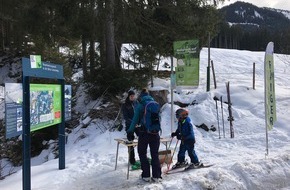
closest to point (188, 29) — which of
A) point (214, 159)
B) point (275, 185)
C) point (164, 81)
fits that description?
Answer: point (164, 81)

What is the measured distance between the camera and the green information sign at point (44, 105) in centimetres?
689

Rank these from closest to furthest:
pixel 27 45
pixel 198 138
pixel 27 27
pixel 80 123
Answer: pixel 198 138 → pixel 80 123 → pixel 27 27 → pixel 27 45

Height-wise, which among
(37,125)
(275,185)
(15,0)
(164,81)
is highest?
(15,0)

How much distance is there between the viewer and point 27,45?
24.8m

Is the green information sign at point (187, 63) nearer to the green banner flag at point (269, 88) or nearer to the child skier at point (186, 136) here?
the green banner flag at point (269, 88)

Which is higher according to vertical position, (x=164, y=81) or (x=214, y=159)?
(x=164, y=81)

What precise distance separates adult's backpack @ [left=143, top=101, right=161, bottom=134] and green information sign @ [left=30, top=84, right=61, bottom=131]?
2.06 m

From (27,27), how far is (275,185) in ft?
40.0

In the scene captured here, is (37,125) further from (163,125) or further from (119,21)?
(119,21)

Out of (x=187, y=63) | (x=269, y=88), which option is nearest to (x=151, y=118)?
(x=269, y=88)

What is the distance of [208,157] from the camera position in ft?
32.2

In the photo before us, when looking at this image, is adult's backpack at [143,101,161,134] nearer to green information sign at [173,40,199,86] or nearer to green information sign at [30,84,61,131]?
green information sign at [30,84,61,131]

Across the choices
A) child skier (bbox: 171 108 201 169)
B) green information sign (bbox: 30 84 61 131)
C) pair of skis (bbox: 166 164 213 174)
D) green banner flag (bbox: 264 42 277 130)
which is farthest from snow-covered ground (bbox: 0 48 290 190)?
green information sign (bbox: 30 84 61 131)

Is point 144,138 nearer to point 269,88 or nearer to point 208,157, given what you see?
point 208,157
